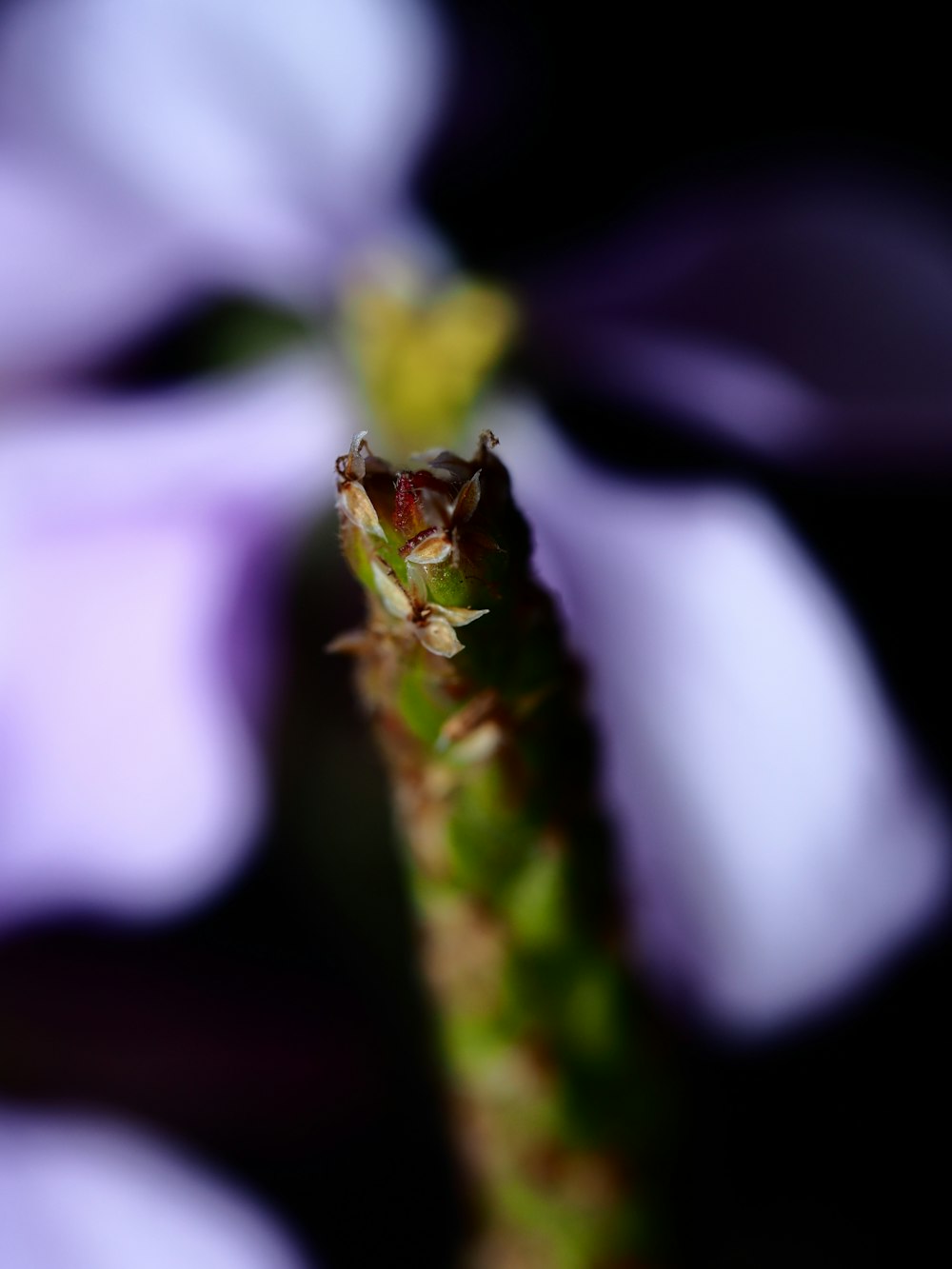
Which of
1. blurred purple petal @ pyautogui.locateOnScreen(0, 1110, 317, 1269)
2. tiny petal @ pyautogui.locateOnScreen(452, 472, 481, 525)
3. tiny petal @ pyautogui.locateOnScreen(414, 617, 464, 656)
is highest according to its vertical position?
tiny petal @ pyautogui.locateOnScreen(452, 472, 481, 525)

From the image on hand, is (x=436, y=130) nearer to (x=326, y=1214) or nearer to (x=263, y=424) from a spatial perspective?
(x=263, y=424)

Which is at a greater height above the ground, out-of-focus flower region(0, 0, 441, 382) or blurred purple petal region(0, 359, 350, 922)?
out-of-focus flower region(0, 0, 441, 382)

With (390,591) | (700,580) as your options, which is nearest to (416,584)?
(390,591)

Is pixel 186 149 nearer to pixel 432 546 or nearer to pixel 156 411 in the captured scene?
pixel 156 411

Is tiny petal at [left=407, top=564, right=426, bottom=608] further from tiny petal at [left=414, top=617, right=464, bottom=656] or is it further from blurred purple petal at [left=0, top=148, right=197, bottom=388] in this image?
blurred purple petal at [left=0, top=148, right=197, bottom=388]

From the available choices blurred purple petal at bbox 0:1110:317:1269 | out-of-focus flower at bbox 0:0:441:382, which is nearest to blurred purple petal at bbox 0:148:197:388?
out-of-focus flower at bbox 0:0:441:382

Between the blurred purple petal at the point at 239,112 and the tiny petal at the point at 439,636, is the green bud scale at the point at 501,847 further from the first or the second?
the blurred purple petal at the point at 239,112
